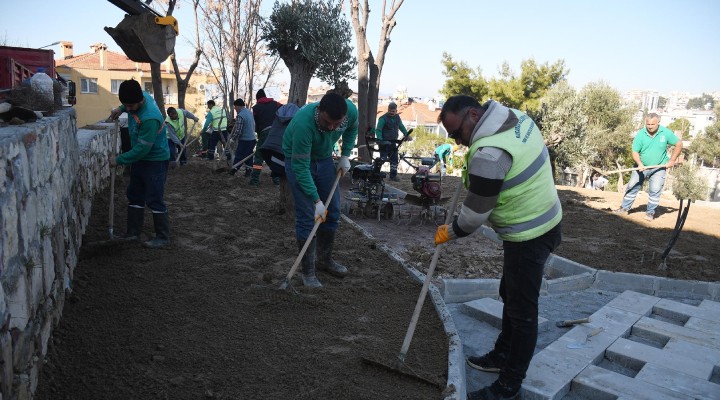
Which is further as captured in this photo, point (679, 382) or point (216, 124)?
point (216, 124)

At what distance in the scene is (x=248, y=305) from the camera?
152 inches

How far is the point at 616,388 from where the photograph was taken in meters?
3.22

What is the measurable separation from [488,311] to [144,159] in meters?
3.49

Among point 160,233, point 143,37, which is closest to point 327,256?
point 160,233

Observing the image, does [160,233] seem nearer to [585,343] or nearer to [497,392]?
[497,392]

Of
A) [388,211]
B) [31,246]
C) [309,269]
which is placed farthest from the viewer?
[388,211]

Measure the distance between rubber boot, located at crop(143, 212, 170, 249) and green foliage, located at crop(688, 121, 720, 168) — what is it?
3667 cm

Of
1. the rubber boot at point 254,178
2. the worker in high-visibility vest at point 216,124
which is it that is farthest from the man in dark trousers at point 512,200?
the worker in high-visibility vest at point 216,124

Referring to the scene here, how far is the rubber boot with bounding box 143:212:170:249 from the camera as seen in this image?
16.4ft

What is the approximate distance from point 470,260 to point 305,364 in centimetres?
340

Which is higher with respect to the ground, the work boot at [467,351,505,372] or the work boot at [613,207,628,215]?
the work boot at [613,207,628,215]

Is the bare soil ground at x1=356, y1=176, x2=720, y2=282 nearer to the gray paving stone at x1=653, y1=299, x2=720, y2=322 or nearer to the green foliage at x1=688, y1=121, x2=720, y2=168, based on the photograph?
the gray paving stone at x1=653, y1=299, x2=720, y2=322

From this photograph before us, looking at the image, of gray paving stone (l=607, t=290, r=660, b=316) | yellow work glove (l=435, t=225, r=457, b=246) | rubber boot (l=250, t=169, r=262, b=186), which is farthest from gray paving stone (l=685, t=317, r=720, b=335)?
rubber boot (l=250, t=169, r=262, b=186)

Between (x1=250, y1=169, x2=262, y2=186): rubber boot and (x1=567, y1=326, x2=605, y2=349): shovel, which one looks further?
(x1=250, y1=169, x2=262, y2=186): rubber boot
